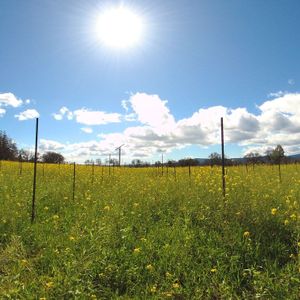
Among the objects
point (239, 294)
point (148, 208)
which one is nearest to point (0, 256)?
point (148, 208)

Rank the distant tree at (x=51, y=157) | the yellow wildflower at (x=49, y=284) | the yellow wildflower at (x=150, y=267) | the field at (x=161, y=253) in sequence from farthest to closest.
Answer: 1. the distant tree at (x=51, y=157)
2. the yellow wildflower at (x=150, y=267)
3. the field at (x=161, y=253)
4. the yellow wildflower at (x=49, y=284)

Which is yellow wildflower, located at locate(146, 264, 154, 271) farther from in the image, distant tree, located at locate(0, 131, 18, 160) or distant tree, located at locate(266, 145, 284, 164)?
distant tree, located at locate(0, 131, 18, 160)

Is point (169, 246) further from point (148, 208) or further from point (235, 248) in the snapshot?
point (148, 208)

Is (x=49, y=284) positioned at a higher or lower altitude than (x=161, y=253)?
lower

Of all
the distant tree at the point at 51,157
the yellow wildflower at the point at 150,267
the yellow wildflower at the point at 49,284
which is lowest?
the yellow wildflower at the point at 49,284

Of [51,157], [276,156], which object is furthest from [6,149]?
[276,156]

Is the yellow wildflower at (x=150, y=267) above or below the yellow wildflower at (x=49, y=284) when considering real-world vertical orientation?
above

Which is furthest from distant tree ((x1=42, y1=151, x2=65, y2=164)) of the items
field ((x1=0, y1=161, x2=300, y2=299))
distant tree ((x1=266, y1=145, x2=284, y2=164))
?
field ((x1=0, y1=161, x2=300, y2=299))

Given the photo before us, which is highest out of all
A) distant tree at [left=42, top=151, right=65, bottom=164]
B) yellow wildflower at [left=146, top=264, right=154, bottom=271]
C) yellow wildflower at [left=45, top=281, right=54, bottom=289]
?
distant tree at [left=42, top=151, right=65, bottom=164]

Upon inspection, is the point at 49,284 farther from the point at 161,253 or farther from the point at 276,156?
the point at 276,156

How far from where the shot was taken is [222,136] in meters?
9.11

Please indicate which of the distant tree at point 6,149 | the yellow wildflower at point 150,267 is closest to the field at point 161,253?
the yellow wildflower at point 150,267

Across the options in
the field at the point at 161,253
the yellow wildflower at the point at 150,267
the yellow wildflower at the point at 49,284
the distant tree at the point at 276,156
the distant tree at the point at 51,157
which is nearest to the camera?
the yellow wildflower at the point at 49,284

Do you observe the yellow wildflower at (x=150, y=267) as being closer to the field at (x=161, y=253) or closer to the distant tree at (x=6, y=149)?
the field at (x=161, y=253)
